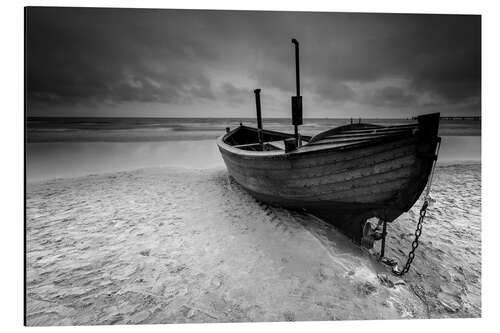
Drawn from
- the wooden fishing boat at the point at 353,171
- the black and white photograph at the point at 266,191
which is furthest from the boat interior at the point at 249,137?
the wooden fishing boat at the point at 353,171

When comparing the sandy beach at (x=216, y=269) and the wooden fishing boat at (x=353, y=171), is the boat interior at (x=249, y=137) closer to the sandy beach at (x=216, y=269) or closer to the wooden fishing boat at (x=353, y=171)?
the sandy beach at (x=216, y=269)

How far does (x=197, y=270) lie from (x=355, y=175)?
1.98m

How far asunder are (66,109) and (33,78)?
0.83 metres

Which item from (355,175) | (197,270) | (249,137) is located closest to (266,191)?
(355,175)

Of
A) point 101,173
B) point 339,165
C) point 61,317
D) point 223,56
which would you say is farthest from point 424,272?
point 101,173

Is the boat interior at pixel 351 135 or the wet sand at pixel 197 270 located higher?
the boat interior at pixel 351 135

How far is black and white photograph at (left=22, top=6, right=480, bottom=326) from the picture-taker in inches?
85.1

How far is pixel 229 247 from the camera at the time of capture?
9.12ft

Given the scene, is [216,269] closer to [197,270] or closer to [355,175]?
[197,270]

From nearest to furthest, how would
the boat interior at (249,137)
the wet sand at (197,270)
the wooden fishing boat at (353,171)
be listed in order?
1. the wet sand at (197,270)
2. the wooden fishing boat at (353,171)
3. the boat interior at (249,137)

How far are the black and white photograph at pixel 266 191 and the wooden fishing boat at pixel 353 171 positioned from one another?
18 millimetres

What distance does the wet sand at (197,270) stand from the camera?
6.77 feet

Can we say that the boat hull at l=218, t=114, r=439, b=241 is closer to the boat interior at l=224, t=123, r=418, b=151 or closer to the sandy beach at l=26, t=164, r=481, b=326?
the boat interior at l=224, t=123, r=418, b=151

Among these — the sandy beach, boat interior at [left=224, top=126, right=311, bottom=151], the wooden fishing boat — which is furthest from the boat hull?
boat interior at [left=224, top=126, right=311, bottom=151]
